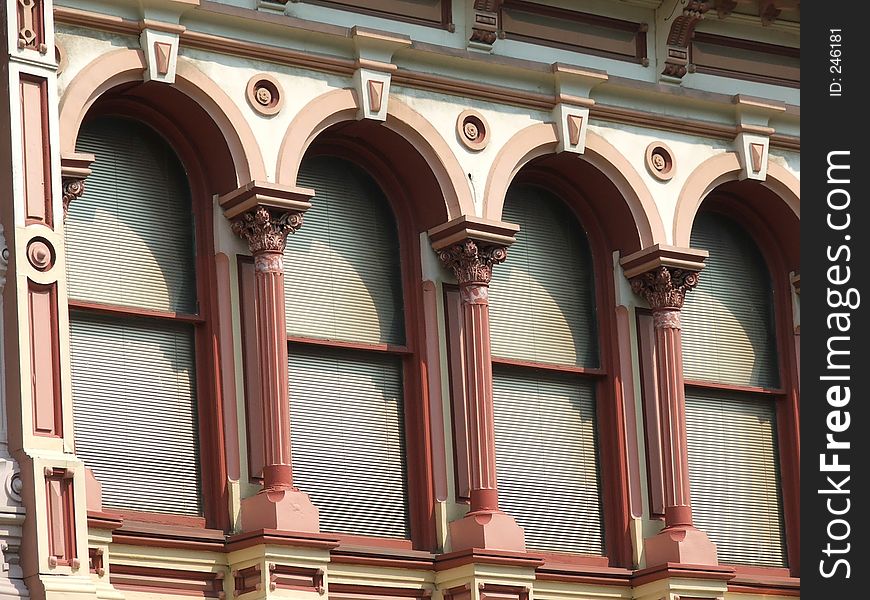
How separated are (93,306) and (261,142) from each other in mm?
2215

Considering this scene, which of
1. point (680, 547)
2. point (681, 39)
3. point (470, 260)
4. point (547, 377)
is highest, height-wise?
point (681, 39)

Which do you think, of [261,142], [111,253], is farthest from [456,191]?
[111,253]

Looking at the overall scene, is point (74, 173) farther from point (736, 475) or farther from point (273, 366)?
point (736, 475)

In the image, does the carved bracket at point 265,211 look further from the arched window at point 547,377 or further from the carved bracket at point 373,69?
the arched window at point 547,377

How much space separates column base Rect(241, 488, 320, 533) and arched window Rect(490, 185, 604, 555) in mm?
2492

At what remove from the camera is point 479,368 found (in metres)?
22.1

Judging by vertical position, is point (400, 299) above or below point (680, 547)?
above

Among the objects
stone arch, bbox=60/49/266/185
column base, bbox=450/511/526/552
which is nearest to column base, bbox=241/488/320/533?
column base, bbox=450/511/526/552

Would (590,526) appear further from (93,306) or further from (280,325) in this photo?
(93,306)

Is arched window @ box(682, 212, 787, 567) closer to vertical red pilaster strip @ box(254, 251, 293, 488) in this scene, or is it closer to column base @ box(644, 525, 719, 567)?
column base @ box(644, 525, 719, 567)

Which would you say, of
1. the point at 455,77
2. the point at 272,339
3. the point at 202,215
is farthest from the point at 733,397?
the point at 202,215

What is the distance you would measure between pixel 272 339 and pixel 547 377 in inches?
135

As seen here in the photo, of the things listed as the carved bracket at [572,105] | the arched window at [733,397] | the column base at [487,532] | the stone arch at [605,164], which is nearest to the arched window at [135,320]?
the column base at [487,532]

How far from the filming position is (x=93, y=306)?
20.6m
